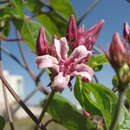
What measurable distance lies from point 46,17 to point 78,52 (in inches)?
33.1

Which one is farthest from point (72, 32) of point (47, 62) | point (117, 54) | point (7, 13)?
point (7, 13)

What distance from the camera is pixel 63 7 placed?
1.57 meters

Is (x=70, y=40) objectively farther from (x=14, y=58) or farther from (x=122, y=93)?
(x=14, y=58)

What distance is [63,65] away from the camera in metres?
0.85

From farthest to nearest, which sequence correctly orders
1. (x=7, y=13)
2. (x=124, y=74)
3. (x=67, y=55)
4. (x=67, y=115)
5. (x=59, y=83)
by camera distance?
(x=7, y=13) < (x=67, y=115) < (x=67, y=55) < (x=59, y=83) < (x=124, y=74)

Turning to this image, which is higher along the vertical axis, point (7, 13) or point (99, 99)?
point (7, 13)

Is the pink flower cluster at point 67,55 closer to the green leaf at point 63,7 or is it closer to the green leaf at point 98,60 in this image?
the green leaf at point 98,60

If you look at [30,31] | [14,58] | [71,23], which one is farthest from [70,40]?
[14,58]

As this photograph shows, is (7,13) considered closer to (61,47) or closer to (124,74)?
(61,47)

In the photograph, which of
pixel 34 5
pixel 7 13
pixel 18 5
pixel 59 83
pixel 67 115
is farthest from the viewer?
pixel 34 5

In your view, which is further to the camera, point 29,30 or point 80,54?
point 29,30

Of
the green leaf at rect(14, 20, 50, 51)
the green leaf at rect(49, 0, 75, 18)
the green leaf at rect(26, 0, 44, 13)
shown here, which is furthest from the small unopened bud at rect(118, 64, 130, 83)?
the green leaf at rect(26, 0, 44, 13)

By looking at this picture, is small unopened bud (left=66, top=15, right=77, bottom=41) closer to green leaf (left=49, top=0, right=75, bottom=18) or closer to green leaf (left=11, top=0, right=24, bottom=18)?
green leaf (left=11, top=0, right=24, bottom=18)

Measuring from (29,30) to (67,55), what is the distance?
A: 0.58m
